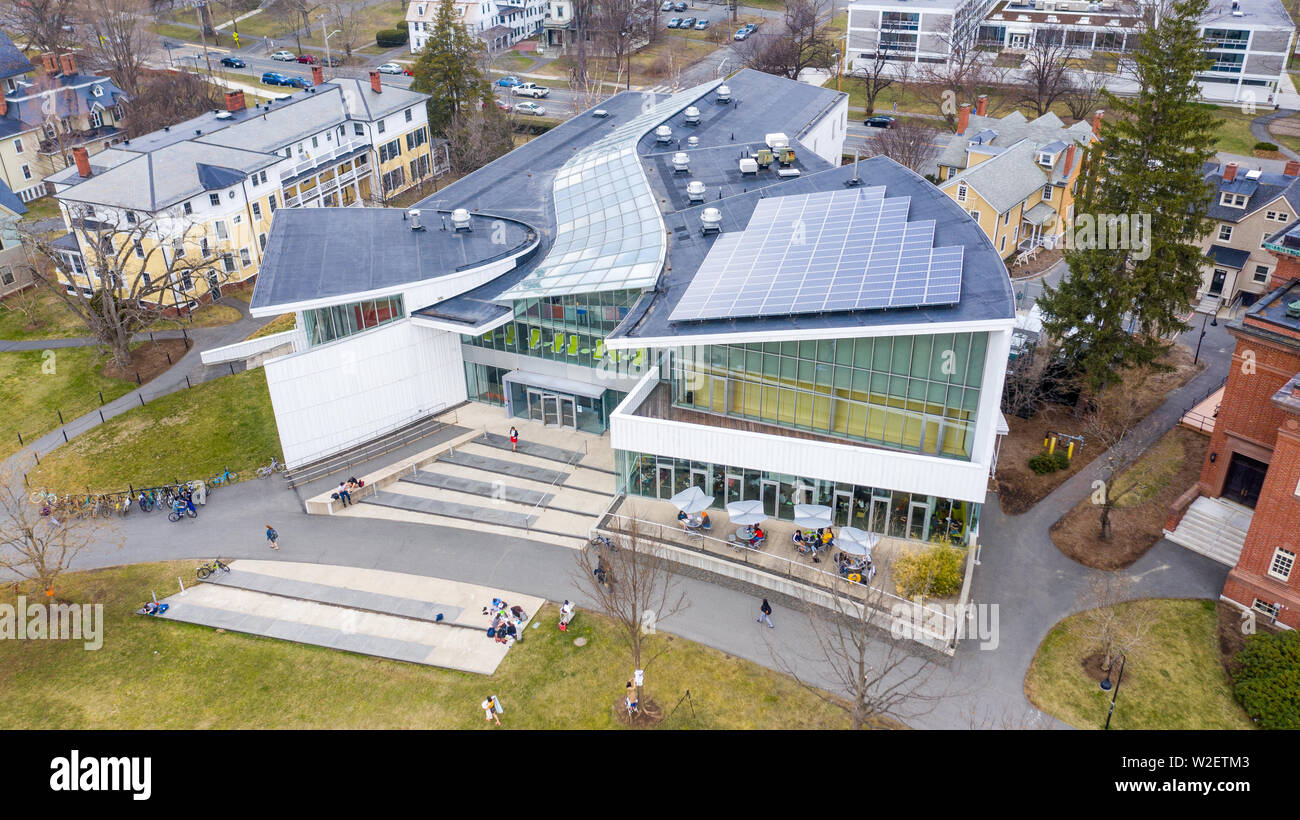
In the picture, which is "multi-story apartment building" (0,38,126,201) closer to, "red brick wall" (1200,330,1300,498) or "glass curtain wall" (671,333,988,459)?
"glass curtain wall" (671,333,988,459)

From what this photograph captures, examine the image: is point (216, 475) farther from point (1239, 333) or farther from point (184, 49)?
point (184, 49)

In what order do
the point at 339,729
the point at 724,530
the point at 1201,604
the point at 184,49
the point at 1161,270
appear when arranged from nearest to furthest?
the point at 339,729 < the point at 1201,604 < the point at 724,530 < the point at 1161,270 < the point at 184,49

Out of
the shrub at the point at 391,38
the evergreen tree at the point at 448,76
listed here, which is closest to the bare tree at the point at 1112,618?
the evergreen tree at the point at 448,76

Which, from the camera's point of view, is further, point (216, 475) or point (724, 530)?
point (216, 475)

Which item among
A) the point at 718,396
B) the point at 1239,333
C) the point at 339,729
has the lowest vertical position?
the point at 339,729

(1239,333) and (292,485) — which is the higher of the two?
(1239,333)

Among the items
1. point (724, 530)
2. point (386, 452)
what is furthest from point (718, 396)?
point (386, 452)
